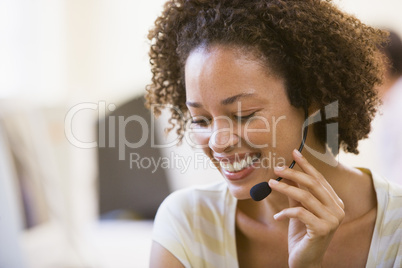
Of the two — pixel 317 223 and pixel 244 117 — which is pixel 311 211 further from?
pixel 244 117

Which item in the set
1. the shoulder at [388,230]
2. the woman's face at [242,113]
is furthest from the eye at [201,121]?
the shoulder at [388,230]

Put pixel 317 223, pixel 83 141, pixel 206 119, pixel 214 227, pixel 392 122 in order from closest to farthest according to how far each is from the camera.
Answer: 1. pixel 317 223
2. pixel 206 119
3. pixel 214 227
4. pixel 392 122
5. pixel 83 141

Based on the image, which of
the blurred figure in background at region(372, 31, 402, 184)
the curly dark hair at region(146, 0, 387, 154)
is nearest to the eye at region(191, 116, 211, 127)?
the curly dark hair at region(146, 0, 387, 154)

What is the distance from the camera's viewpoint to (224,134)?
2.82 ft

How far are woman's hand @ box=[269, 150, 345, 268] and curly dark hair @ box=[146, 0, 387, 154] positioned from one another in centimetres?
15

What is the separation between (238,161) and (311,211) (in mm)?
169

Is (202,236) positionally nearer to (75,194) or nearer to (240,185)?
(240,185)

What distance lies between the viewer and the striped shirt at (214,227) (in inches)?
35.0

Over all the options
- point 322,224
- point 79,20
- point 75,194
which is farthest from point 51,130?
point 322,224

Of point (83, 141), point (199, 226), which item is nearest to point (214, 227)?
point (199, 226)

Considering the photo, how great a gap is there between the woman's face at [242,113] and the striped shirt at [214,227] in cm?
14

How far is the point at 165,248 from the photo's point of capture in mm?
1002

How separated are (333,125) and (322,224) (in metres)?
0.26

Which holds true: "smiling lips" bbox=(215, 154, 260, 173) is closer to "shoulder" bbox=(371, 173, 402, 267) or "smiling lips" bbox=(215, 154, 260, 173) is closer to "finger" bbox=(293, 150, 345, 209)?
"finger" bbox=(293, 150, 345, 209)
